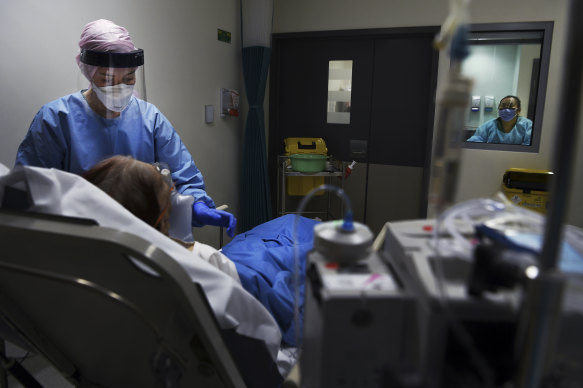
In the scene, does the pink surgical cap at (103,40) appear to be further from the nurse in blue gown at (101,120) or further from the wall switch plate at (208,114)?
the wall switch plate at (208,114)

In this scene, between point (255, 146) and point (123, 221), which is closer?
point (123, 221)

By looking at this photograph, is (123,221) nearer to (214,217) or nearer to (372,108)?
(214,217)

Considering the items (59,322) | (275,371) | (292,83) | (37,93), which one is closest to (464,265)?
(275,371)

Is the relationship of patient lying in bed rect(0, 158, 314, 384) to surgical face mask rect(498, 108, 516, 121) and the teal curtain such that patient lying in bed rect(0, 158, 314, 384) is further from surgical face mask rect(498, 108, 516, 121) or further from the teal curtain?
surgical face mask rect(498, 108, 516, 121)

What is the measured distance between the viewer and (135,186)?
123 centimetres

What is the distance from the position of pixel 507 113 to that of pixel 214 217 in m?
2.41

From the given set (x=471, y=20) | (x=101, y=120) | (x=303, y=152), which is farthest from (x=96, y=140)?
(x=471, y=20)

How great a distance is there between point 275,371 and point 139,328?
386mm

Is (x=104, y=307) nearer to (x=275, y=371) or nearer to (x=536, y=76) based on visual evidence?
(x=275, y=371)

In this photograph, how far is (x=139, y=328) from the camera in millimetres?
961

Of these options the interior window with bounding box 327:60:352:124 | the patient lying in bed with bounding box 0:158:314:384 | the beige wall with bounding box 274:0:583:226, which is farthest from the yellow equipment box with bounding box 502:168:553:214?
the patient lying in bed with bounding box 0:158:314:384

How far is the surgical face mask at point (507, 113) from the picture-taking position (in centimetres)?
310

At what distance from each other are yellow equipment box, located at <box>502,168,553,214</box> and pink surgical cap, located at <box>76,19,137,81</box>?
8.46 ft

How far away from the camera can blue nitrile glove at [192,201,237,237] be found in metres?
1.80
